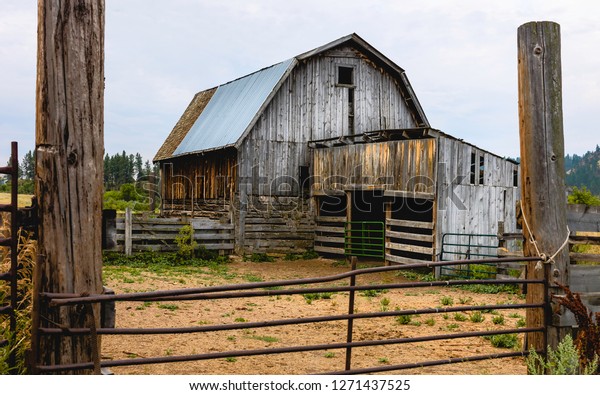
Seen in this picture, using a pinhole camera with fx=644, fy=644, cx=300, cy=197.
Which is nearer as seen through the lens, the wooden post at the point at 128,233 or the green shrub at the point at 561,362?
the green shrub at the point at 561,362

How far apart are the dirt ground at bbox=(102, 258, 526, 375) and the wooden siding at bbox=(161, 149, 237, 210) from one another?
8284 millimetres

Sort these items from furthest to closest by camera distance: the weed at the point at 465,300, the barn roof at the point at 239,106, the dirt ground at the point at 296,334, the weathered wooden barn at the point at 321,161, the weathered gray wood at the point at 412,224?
the barn roof at the point at 239,106, the weathered wooden barn at the point at 321,161, the weathered gray wood at the point at 412,224, the weed at the point at 465,300, the dirt ground at the point at 296,334

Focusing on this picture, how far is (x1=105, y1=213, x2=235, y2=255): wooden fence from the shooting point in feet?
68.1

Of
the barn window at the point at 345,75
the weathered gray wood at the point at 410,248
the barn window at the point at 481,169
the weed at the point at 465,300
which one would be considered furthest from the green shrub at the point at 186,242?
the weed at the point at 465,300

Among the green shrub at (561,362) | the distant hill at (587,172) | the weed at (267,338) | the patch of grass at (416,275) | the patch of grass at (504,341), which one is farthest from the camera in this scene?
the distant hill at (587,172)

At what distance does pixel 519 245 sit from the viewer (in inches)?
702

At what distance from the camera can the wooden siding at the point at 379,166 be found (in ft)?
57.7

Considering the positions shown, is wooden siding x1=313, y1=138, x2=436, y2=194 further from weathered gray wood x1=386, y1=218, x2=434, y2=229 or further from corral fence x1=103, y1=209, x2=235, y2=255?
corral fence x1=103, y1=209, x2=235, y2=255

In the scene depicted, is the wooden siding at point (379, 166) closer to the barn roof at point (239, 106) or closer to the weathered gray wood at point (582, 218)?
the barn roof at point (239, 106)

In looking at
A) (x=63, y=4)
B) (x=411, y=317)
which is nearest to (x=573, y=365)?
(x=63, y=4)

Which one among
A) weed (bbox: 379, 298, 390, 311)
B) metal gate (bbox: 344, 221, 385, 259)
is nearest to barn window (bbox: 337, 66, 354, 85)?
metal gate (bbox: 344, 221, 385, 259)

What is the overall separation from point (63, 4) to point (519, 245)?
1551 centimetres

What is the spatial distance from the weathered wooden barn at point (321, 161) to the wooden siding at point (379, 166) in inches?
1.4
